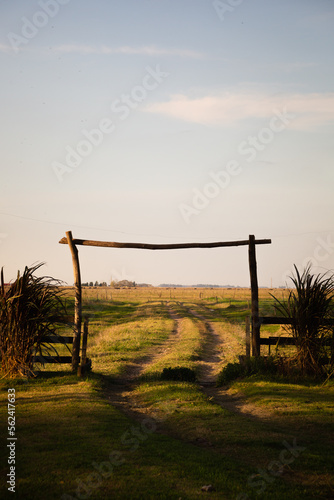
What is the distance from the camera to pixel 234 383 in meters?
13.3

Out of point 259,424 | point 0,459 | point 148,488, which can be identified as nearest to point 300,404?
point 259,424

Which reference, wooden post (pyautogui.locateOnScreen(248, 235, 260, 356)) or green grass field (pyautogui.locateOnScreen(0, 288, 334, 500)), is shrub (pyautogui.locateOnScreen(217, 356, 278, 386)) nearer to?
wooden post (pyautogui.locateOnScreen(248, 235, 260, 356))

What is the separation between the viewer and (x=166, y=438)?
7.72 m

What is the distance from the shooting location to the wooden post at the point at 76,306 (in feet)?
44.6

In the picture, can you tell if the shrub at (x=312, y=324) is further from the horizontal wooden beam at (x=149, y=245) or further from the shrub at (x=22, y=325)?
the shrub at (x=22, y=325)

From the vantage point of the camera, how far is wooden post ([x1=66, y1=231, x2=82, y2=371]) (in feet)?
44.6

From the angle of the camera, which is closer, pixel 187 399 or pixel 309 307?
pixel 187 399

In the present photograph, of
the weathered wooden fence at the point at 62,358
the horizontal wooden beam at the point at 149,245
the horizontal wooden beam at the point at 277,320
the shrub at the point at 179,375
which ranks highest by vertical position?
the horizontal wooden beam at the point at 149,245

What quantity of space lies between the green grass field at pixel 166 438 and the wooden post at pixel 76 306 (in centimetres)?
51

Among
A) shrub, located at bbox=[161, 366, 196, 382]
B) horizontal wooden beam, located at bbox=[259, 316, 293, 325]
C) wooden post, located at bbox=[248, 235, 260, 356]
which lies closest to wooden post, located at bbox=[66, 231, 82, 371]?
shrub, located at bbox=[161, 366, 196, 382]

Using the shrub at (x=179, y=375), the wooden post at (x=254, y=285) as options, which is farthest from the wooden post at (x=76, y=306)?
the wooden post at (x=254, y=285)

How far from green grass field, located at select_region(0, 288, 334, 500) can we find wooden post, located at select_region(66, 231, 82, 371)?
510 millimetres

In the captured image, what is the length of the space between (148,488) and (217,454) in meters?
1.80

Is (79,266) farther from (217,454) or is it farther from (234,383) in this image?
(217,454)
